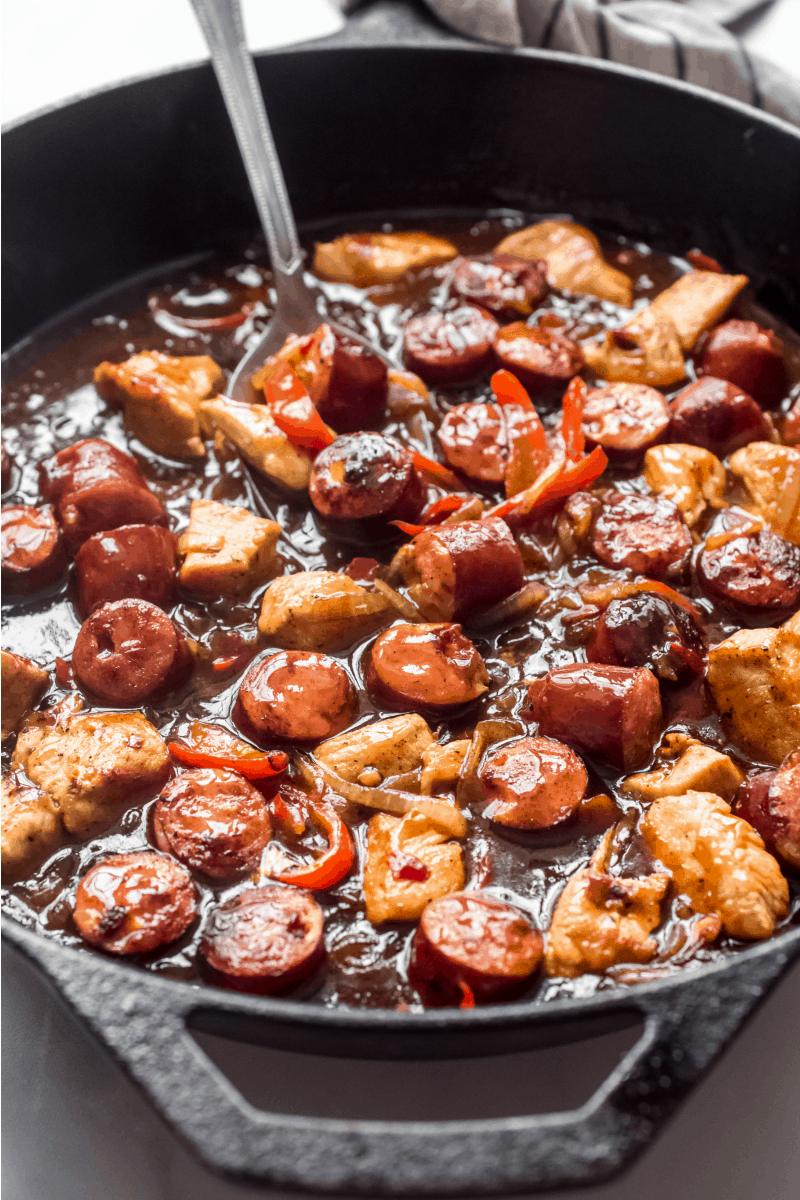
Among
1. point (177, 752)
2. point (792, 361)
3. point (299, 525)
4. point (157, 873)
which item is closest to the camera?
point (157, 873)

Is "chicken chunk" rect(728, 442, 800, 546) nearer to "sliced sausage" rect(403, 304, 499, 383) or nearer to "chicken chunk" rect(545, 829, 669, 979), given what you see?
"sliced sausage" rect(403, 304, 499, 383)

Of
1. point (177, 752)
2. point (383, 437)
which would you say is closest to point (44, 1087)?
point (177, 752)

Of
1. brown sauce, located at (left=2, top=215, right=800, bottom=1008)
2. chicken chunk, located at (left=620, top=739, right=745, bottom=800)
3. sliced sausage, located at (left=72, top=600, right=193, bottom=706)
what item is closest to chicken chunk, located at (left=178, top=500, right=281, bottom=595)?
brown sauce, located at (left=2, top=215, right=800, bottom=1008)

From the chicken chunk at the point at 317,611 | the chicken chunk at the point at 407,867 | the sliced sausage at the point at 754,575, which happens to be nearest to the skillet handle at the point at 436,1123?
the chicken chunk at the point at 407,867

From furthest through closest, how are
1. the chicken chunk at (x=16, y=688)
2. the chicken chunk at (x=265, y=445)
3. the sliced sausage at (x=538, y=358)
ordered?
the sliced sausage at (x=538, y=358), the chicken chunk at (x=265, y=445), the chicken chunk at (x=16, y=688)

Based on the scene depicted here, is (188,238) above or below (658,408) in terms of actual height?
below

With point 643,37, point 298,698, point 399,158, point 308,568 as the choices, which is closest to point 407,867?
point 298,698

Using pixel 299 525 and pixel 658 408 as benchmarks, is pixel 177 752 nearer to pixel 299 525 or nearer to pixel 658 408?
pixel 299 525

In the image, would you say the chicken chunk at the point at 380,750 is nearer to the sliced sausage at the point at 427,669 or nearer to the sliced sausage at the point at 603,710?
the sliced sausage at the point at 427,669
